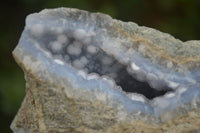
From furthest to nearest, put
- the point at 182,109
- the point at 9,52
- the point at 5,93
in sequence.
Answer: the point at 9,52 < the point at 5,93 < the point at 182,109

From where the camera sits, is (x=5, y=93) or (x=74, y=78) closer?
(x=74, y=78)

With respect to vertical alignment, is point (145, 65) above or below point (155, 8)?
below

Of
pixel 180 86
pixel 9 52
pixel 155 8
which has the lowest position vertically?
pixel 9 52

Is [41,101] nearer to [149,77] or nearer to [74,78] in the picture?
[74,78]

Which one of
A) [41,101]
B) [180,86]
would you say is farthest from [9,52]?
[180,86]
